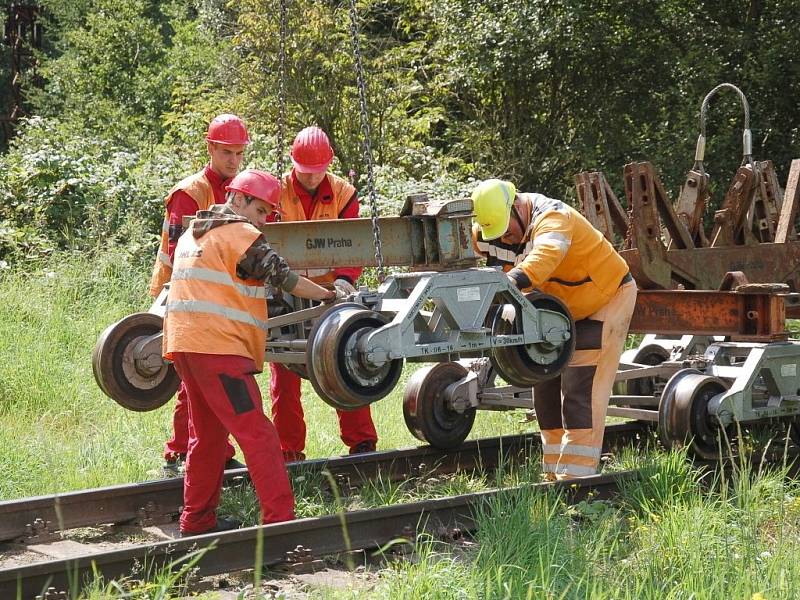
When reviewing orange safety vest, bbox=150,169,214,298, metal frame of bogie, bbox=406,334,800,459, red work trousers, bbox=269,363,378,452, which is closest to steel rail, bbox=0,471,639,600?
metal frame of bogie, bbox=406,334,800,459

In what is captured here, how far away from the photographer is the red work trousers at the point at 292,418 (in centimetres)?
766

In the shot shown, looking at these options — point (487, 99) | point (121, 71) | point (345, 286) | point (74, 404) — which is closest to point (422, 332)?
point (345, 286)

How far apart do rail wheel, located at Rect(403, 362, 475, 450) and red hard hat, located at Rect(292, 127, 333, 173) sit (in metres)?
1.58

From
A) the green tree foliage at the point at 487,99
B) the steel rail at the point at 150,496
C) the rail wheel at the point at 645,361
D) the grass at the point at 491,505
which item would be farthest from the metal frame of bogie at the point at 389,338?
the green tree foliage at the point at 487,99

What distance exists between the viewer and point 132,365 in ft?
20.9

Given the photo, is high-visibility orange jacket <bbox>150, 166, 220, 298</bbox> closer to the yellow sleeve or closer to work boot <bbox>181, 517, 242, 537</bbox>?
work boot <bbox>181, 517, 242, 537</bbox>

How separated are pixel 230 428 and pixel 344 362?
647mm

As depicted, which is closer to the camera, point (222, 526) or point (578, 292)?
point (222, 526)

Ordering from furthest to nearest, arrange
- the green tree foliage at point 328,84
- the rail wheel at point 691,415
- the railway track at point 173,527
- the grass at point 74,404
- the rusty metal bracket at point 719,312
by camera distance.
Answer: the green tree foliage at point 328,84
the rusty metal bracket at point 719,312
the grass at point 74,404
the rail wheel at point 691,415
the railway track at point 173,527

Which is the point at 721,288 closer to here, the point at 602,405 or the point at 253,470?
the point at 602,405

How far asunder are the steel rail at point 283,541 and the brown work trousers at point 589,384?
324 millimetres

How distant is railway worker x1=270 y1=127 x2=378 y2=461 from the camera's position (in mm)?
7164

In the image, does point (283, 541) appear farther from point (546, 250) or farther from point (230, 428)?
point (546, 250)

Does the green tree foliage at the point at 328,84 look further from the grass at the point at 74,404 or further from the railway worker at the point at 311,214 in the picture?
the railway worker at the point at 311,214
